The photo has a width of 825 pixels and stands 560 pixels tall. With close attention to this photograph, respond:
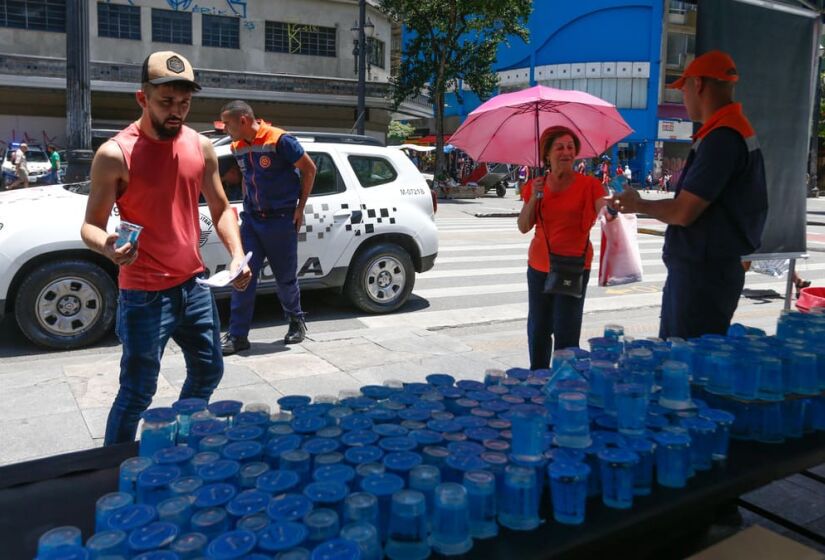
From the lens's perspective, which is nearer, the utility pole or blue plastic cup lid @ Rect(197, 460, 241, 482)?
blue plastic cup lid @ Rect(197, 460, 241, 482)

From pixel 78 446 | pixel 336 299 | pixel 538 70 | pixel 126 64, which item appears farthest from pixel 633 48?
pixel 78 446

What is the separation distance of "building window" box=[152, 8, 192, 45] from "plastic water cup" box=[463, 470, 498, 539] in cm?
3653

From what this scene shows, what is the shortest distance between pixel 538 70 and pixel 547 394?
48.3 metres

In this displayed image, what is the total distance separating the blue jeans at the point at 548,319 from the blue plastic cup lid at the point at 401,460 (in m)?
2.66

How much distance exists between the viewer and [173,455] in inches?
70.7

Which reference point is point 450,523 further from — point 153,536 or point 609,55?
point 609,55

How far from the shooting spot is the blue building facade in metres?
45.1

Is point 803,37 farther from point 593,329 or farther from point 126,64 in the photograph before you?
point 126,64

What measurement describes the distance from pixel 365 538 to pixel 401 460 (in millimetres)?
318

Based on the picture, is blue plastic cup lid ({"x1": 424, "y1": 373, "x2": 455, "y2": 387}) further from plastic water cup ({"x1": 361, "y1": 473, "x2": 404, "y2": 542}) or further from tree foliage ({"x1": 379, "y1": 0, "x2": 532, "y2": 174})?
tree foliage ({"x1": 379, "y1": 0, "x2": 532, "y2": 174})

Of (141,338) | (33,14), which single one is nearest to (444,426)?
(141,338)

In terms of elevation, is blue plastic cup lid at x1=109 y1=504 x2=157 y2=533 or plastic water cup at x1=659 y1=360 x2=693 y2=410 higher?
plastic water cup at x1=659 y1=360 x2=693 y2=410

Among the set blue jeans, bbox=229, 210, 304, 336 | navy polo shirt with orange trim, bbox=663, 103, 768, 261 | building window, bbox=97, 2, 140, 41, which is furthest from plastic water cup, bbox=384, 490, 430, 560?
building window, bbox=97, 2, 140, 41

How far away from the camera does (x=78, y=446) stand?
166 inches
